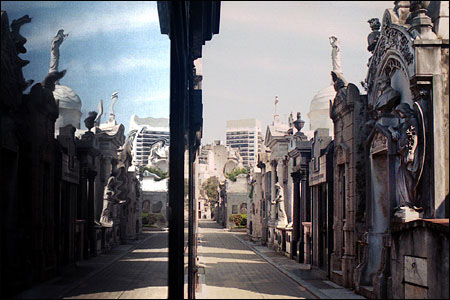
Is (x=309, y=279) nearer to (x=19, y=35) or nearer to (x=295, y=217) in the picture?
(x=295, y=217)

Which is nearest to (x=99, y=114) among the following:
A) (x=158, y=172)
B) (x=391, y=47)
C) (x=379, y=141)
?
(x=158, y=172)

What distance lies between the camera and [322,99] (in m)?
34.3

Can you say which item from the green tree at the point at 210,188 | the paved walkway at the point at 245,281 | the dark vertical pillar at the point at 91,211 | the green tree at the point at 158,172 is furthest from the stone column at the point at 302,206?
the green tree at the point at 210,188

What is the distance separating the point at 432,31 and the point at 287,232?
14581mm

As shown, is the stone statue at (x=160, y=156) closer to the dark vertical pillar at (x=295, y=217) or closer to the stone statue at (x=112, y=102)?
the stone statue at (x=112, y=102)

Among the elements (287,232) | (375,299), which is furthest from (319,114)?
(375,299)

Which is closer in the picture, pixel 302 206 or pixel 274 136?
pixel 302 206

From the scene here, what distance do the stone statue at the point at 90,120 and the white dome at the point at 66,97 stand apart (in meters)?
0.05

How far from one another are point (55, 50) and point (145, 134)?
0.70m

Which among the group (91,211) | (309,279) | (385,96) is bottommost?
(309,279)

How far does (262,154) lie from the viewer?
103ft

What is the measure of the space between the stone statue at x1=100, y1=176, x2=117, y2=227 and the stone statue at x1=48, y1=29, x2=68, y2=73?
51 centimetres

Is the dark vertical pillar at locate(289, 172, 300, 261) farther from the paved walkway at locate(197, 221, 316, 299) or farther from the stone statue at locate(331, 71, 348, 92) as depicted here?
the stone statue at locate(331, 71, 348, 92)

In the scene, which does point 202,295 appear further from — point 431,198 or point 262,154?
point 262,154
